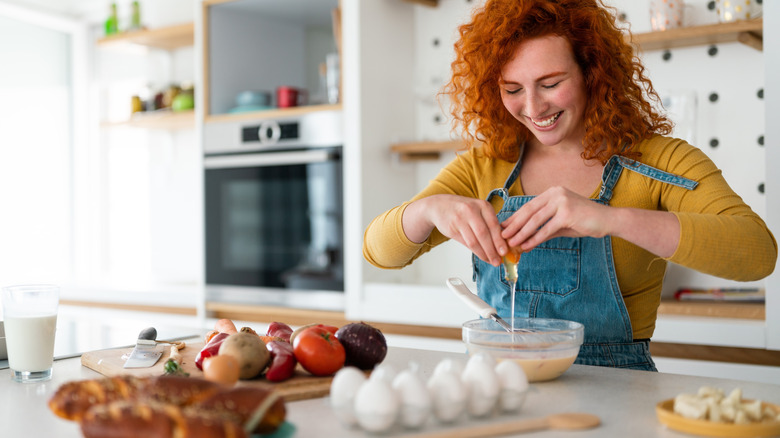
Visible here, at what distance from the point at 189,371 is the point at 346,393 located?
43 cm

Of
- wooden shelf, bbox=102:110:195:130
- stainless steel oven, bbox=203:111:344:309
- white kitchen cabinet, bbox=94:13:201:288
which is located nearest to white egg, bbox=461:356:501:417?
stainless steel oven, bbox=203:111:344:309

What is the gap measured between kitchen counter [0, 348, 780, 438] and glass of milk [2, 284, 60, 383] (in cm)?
3

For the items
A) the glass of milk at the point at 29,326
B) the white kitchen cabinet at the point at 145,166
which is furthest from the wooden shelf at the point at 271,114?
the glass of milk at the point at 29,326

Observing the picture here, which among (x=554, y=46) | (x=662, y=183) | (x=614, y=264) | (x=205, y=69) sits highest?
(x=205, y=69)

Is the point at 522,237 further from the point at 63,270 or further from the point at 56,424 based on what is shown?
the point at 63,270

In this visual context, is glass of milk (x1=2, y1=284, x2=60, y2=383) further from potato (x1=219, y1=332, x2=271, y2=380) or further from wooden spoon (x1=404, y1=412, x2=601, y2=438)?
wooden spoon (x1=404, y1=412, x2=601, y2=438)

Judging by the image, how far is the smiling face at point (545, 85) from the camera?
4.79ft

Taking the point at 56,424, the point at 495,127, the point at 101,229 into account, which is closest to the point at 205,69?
the point at 101,229

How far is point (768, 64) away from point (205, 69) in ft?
7.04

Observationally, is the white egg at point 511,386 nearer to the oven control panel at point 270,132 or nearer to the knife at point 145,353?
the knife at point 145,353

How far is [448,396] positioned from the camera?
0.87 metres

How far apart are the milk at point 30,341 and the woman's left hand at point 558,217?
30.5 inches

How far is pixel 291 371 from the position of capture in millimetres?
1114

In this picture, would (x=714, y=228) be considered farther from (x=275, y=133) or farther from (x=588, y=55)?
(x=275, y=133)
